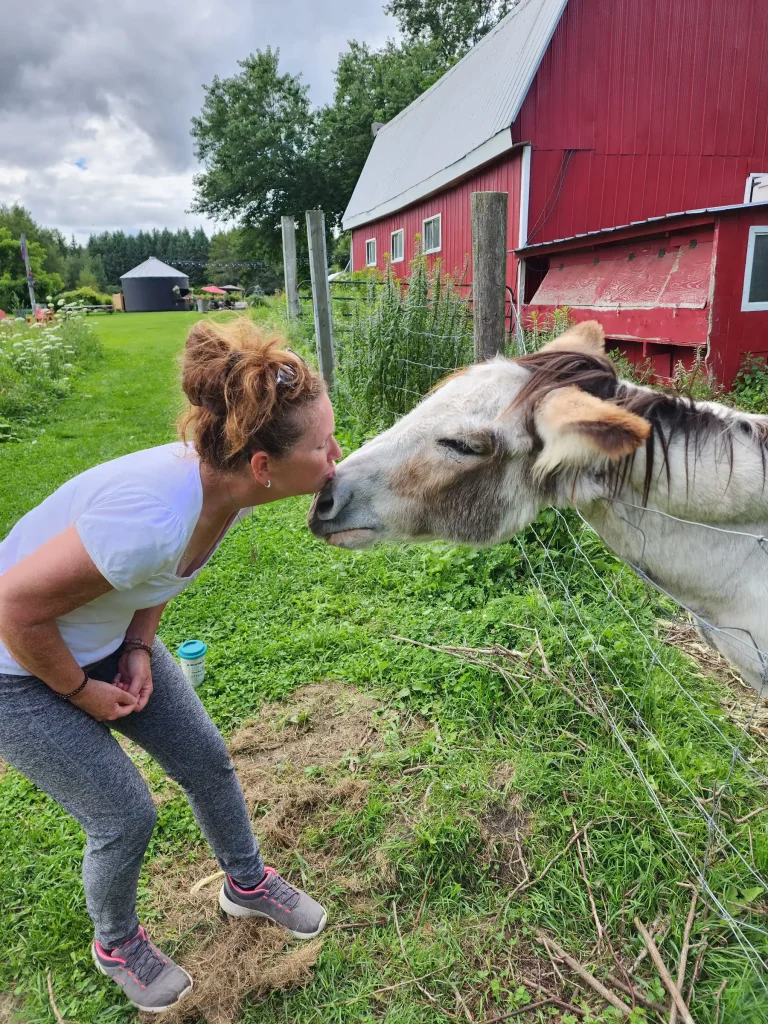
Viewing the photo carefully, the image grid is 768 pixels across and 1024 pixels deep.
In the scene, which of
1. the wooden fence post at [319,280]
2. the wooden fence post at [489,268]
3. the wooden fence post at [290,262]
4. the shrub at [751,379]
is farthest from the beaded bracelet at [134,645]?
the wooden fence post at [290,262]

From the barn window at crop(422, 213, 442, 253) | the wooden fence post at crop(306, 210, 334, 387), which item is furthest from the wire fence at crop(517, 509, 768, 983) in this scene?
the barn window at crop(422, 213, 442, 253)

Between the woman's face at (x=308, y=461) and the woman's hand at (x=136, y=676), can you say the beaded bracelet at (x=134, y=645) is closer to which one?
the woman's hand at (x=136, y=676)

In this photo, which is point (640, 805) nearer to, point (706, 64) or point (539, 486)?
point (539, 486)

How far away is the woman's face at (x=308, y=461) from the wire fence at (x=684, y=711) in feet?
2.82

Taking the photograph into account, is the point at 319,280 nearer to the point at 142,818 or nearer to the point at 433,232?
the point at 142,818

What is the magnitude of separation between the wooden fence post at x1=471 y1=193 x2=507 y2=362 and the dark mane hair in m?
1.57

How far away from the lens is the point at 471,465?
182 cm

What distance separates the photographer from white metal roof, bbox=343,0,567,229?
11117 mm

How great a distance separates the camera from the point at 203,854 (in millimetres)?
2451

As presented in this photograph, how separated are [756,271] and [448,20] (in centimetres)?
3898

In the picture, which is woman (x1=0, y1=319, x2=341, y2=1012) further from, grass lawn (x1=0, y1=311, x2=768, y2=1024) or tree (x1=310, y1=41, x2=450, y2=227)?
tree (x1=310, y1=41, x2=450, y2=227)

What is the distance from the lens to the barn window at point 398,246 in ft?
58.4

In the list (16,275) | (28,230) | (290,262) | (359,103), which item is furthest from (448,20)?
(28,230)

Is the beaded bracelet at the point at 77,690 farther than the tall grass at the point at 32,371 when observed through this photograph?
No
